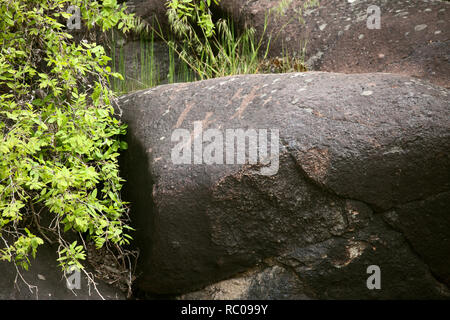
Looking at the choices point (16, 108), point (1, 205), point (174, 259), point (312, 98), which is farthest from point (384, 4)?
point (1, 205)

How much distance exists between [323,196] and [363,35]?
1.63 metres

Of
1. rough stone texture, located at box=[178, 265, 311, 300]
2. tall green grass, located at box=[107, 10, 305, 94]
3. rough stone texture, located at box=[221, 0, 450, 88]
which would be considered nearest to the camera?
rough stone texture, located at box=[178, 265, 311, 300]

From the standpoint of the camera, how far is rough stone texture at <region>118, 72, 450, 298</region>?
2.36 m

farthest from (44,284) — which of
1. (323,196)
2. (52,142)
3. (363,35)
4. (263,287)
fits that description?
(363,35)

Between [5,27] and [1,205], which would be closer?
[1,205]

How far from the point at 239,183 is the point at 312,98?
2.03 ft

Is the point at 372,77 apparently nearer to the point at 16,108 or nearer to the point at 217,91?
the point at 217,91

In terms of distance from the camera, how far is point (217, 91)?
111 inches
